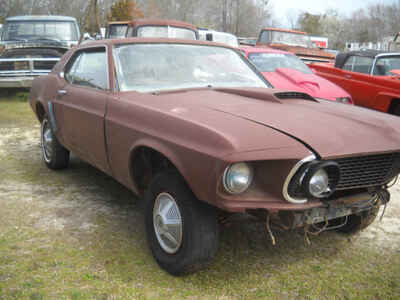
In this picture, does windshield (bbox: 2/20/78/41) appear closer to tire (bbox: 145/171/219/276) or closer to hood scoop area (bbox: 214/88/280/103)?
hood scoop area (bbox: 214/88/280/103)

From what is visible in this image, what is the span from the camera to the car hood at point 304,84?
6641 millimetres

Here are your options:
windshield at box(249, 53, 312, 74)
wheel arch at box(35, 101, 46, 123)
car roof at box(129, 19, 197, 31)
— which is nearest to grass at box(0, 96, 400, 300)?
wheel arch at box(35, 101, 46, 123)

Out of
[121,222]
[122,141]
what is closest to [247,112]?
[122,141]

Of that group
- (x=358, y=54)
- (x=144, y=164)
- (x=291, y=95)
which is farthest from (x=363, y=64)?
(x=144, y=164)

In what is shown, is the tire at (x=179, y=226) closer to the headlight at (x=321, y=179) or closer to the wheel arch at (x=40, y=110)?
the headlight at (x=321, y=179)

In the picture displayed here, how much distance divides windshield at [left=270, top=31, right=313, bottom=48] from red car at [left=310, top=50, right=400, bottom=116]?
22.3 feet

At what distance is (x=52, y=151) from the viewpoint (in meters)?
4.96

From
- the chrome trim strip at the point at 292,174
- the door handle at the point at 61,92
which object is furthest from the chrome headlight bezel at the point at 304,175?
the door handle at the point at 61,92

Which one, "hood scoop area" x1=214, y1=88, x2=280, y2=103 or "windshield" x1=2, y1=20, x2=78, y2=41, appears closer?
"hood scoop area" x1=214, y1=88, x2=280, y2=103

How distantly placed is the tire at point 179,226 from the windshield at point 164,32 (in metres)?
7.75

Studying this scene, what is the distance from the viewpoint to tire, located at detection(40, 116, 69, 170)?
16.1 feet

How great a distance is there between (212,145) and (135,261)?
1.18 metres

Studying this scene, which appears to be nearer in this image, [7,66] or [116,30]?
[7,66]

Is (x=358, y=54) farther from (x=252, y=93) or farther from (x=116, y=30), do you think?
(x=116, y=30)
